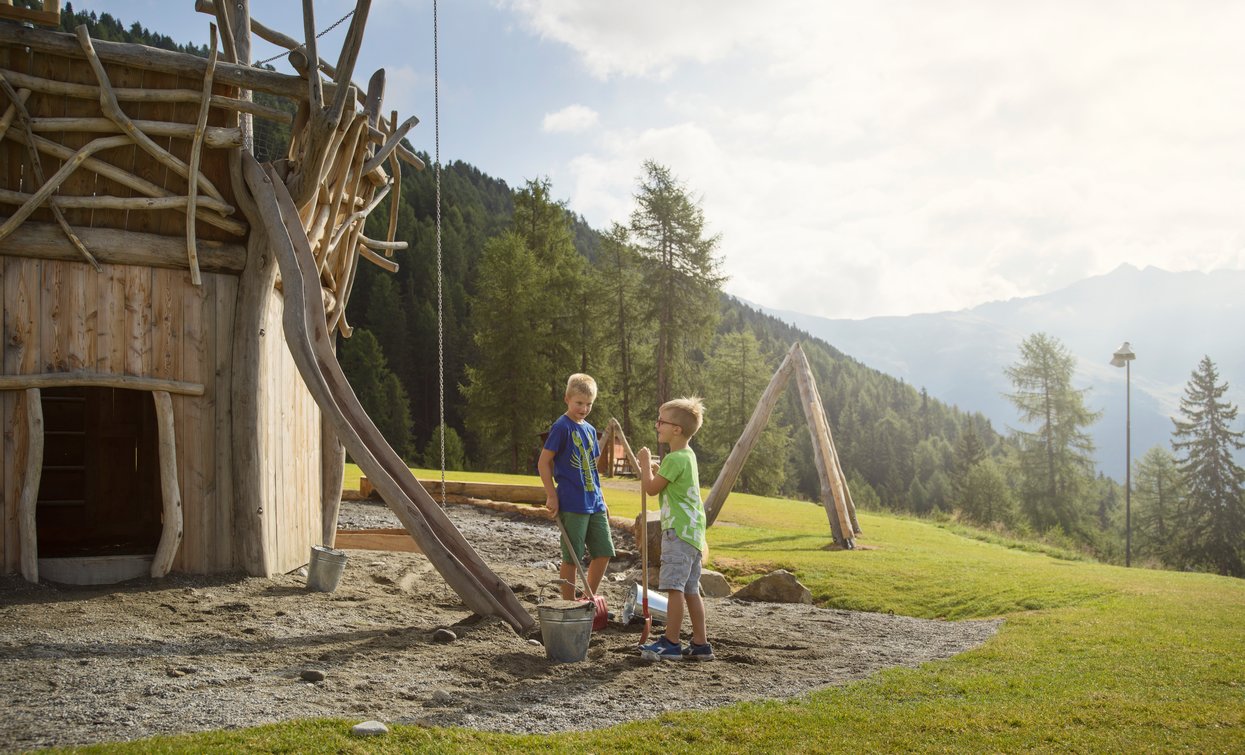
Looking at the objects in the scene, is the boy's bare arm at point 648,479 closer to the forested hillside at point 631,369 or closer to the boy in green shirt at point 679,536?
the boy in green shirt at point 679,536

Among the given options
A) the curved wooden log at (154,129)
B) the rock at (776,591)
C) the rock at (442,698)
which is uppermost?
the curved wooden log at (154,129)

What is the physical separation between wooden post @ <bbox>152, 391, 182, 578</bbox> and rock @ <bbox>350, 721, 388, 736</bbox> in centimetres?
378

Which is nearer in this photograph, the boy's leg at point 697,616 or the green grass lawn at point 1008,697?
the green grass lawn at point 1008,697

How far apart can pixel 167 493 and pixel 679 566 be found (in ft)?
13.4

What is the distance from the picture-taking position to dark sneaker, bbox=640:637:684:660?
18.8 ft

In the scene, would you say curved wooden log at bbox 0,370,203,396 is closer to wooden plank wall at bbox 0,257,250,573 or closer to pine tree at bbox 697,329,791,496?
wooden plank wall at bbox 0,257,250,573

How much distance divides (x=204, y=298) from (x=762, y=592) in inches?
235

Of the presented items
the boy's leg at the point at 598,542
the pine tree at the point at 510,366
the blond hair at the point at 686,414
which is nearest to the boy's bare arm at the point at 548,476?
the boy's leg at the point at 598,542

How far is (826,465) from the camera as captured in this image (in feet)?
47.3

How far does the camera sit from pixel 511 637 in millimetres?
6094

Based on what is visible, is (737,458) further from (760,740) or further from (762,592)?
(760,740)

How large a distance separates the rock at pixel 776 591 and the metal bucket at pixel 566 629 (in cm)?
385

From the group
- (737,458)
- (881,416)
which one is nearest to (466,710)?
(737,458)

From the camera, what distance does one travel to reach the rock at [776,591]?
9047 millimetres
